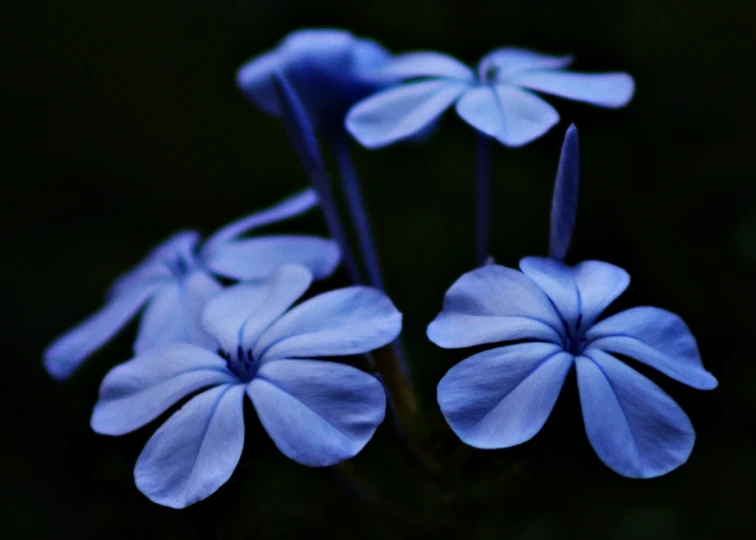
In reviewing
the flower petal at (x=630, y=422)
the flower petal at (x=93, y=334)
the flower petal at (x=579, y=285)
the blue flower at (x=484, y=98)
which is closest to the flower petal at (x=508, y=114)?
the blue flower at (x=484, y=98)

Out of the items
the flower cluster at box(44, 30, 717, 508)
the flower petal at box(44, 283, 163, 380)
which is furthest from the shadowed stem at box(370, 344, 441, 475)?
the flower petal at box(44, 283, 163, 380)

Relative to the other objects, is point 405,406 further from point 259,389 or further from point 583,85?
point 583,85

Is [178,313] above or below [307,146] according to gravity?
below

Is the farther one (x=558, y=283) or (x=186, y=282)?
(x=186, y=282)

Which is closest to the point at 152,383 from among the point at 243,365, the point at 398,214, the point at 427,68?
the point at 243,365

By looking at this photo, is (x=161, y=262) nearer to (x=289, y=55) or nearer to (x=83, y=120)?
(x=289, y=55)

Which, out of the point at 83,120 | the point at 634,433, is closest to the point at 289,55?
the point at 634,433
